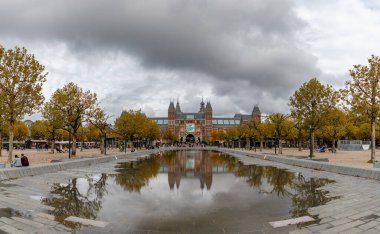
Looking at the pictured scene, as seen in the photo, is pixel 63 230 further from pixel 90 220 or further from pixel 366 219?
pixel 366 219

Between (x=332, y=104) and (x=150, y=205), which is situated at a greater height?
(x=332, y=104)

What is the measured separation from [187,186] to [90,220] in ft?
27.6

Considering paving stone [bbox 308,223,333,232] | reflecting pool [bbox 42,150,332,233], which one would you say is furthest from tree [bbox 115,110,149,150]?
paving stone [bbox 308,223,333,232]

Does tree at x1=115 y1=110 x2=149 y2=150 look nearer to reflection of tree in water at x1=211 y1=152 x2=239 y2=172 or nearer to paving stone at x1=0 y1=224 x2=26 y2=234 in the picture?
reflection of tree in water at x1=211 y1=152 x2=239 y2=172

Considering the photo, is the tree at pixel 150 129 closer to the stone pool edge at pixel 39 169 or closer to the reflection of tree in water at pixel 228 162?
the reflection of tree in water at pixel 228 162

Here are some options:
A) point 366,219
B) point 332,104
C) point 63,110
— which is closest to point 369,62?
point 332,104

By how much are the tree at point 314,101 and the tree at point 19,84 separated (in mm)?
29322

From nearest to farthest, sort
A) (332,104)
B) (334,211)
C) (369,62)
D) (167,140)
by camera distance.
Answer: (334,211), (369,62), (332,104), (167,140)

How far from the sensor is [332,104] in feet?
129

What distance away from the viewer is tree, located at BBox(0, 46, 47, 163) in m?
28.8

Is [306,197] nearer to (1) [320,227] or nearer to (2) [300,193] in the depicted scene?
(2) [300,193]

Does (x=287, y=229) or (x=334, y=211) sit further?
(x=334, y=211)

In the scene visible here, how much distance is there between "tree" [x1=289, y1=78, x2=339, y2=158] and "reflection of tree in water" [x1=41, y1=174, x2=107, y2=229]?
28.9m

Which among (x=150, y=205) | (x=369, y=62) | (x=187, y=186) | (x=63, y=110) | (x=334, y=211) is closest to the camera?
(x=334, y=211)
